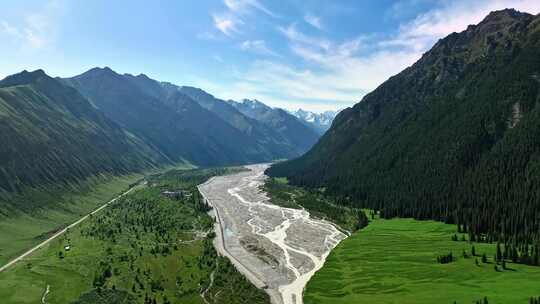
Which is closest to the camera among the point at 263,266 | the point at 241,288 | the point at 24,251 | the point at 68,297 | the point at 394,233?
the point at 68,297

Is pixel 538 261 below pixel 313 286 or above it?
above

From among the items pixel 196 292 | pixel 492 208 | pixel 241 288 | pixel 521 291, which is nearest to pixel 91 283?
pixel 196 292

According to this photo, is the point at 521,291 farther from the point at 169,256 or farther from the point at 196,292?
the point at 169,256

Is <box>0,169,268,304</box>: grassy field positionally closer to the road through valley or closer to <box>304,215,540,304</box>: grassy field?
the road through valley

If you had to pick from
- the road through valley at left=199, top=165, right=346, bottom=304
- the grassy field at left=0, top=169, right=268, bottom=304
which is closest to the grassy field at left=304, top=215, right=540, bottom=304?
the road through valley at left=199, top=165, right=346, bottom=304

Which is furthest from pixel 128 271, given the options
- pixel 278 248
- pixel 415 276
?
pixel 415 276

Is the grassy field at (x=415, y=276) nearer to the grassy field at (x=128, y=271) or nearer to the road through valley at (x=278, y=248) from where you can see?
the road through valley at (x=278, y=248)

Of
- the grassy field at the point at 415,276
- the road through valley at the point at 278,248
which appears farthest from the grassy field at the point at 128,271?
the grassy field at the point at 415,276

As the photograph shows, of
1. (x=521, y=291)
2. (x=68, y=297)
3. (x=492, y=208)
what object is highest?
(x=492, y=208)
